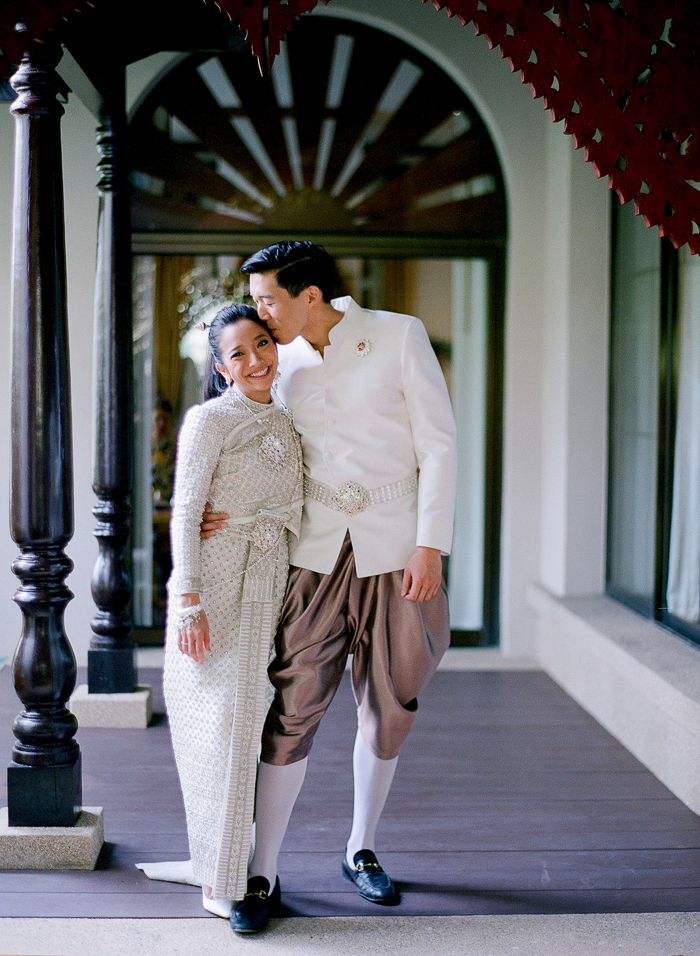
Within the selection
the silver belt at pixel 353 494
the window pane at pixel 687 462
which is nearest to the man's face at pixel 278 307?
the silver belt at pixel 353 494

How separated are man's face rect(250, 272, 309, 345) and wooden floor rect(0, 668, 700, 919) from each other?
Result: 1399 millimetres

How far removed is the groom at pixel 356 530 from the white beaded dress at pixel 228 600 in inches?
2.6

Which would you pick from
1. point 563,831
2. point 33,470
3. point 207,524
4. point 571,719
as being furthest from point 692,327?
point 33,470

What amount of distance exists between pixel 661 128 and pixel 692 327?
1715 mm

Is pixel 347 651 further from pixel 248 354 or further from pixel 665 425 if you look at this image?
pixel 665 425

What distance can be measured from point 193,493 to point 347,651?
558 mm

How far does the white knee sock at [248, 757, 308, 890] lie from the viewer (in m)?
2.40

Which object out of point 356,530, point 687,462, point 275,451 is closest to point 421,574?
point 356,530

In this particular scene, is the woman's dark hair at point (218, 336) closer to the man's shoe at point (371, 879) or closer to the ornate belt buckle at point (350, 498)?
the ornate belt buckle at point (350, 498)

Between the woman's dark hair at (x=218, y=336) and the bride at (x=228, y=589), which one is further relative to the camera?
the woman's dark hair at (x=218, y=336)

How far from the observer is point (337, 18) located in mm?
4742

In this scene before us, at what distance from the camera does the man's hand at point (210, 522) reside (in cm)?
241

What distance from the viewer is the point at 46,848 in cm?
260

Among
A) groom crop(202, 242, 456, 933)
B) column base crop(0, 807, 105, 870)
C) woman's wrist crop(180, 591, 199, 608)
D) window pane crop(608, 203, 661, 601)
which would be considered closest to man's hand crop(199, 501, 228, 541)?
groom crop(202, 242, 456, 933)
